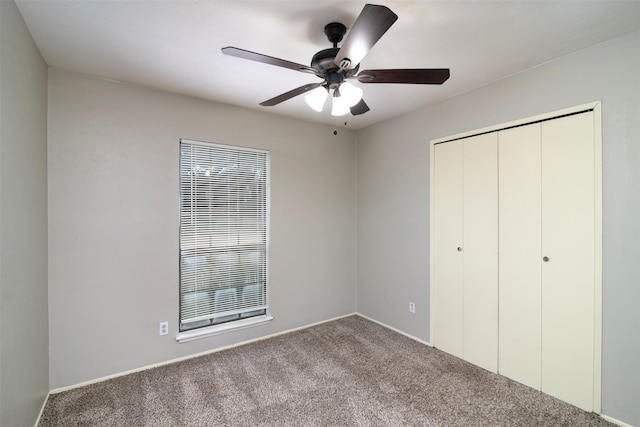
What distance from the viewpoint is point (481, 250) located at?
2.70 metres

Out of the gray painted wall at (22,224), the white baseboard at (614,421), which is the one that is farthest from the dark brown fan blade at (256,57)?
the white baseboard at (614,421)

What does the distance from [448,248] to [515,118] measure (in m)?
1.29

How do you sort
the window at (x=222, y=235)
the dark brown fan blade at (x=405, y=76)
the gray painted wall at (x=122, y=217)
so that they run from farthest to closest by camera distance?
1. the window at (x=222, y=235)
2. the gray painted wall at (x=122, y=217)
3. the dark brown fan blade at (x=405, y=76)

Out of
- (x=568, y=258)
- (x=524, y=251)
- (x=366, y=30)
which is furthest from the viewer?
(x=524, y=251)

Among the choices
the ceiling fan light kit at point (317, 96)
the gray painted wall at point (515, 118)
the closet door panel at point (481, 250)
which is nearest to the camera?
the ceiling fan light kit at point (317, 96)

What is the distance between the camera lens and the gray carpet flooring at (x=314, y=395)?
2.00 metres

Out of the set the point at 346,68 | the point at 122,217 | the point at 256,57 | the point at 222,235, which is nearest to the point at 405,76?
the point at 346,68

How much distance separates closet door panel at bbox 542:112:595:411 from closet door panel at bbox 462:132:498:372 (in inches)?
14.5

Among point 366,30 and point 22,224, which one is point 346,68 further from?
point 22,224

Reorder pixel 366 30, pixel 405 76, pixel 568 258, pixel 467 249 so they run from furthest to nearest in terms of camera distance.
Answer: pixel 467 249 → pixel 568 258 → pixel 405 76 → pixel 366 30

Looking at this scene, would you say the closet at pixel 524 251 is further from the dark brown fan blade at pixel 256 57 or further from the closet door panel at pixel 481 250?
the dark brown fan blade at pixel 256 57

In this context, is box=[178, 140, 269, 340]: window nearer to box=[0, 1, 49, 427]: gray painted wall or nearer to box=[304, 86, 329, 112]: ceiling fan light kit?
box=[0, 1, 49, 427]: gray painted wall

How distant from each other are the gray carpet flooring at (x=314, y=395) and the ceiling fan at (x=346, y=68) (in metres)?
2.09

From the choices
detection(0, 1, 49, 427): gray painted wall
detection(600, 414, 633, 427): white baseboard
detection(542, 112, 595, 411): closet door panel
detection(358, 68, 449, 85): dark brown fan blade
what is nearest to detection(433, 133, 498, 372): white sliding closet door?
detection(542, 112, 595, 411): closet door panel
